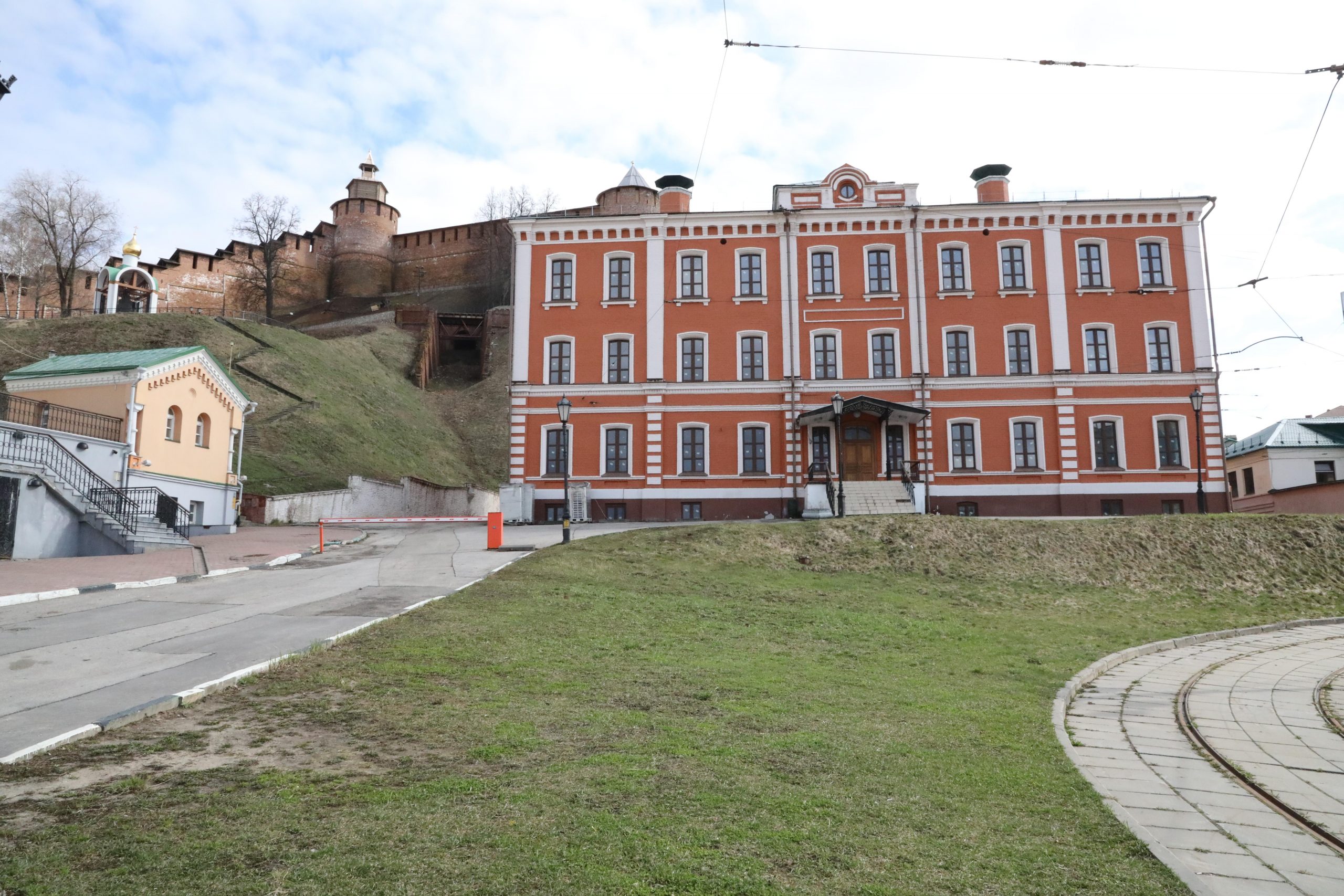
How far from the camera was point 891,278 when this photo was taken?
31188 mm

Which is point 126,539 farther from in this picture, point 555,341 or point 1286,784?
point 1286,784

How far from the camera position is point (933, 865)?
413cm

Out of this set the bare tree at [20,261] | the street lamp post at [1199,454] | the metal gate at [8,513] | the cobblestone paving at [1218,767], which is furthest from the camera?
the bare tree at [20,261]

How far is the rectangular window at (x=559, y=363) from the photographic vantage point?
31.2m

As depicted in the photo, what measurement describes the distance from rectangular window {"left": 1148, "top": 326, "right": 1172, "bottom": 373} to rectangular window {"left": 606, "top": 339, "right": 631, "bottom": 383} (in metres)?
18.0

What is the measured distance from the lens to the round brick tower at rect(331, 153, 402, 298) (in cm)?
7519

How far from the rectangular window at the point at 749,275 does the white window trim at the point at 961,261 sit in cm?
623

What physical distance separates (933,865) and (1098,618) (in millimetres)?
12820

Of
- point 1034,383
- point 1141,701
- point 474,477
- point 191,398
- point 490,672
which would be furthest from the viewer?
point 474,477

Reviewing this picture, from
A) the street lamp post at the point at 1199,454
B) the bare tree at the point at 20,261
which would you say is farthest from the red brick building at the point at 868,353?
the bare tree at the point at 20,261

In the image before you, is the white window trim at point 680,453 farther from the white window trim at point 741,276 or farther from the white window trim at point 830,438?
the white window trim at point 741,276

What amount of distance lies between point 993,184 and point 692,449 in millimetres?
15142

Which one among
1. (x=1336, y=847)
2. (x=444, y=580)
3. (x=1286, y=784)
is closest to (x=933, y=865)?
(x=1336, y=847)

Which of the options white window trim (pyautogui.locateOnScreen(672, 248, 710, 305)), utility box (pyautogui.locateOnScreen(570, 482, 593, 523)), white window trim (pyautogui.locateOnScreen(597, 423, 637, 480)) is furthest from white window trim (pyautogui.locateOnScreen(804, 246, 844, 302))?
utility box (pyautogui.locateOnScreen(570, 482, 593, 523))
